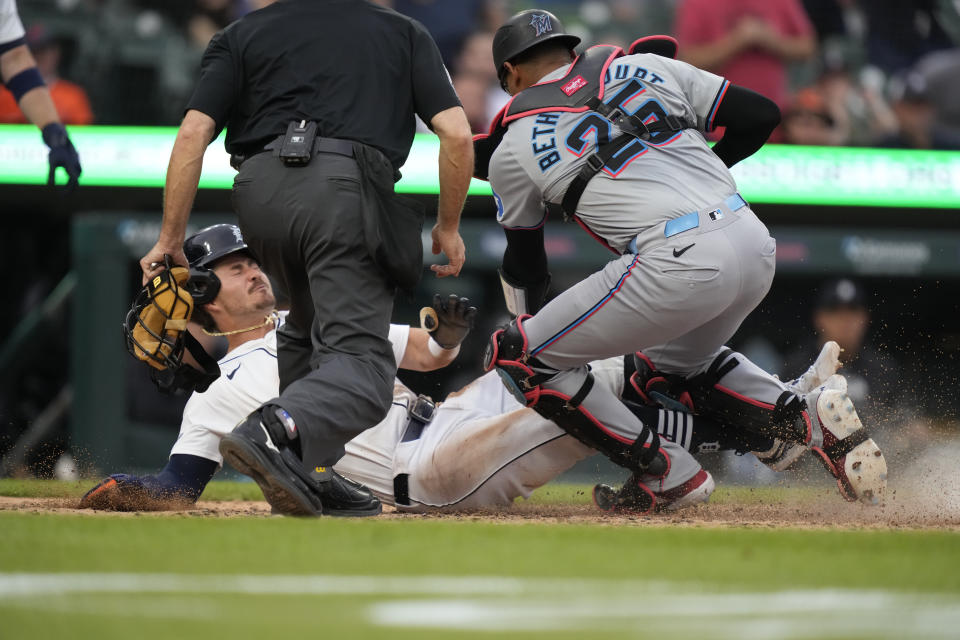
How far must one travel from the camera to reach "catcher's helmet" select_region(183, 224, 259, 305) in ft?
14.0

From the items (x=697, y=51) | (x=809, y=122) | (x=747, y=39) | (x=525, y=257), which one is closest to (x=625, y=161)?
(x=525, y=257)

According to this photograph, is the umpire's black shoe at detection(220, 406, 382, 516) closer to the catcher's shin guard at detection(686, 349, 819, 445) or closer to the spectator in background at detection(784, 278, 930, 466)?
the catcher's shin guard at detection(686, 349, 819, 445)

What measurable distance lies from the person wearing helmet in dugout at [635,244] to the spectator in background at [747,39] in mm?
4358

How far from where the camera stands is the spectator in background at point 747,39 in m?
8.20

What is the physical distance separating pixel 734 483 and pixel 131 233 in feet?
12.7

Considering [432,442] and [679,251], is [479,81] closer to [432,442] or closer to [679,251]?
[432,442]

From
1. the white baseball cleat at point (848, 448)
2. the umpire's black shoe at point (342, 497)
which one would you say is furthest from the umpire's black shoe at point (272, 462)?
the white baseball cleat at point (848, 448)

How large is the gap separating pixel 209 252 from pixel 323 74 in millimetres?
1112

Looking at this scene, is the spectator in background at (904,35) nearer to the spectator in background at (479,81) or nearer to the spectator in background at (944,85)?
the spectator in background at (944,85)

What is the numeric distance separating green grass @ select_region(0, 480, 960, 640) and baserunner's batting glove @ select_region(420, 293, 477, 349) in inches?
37.1

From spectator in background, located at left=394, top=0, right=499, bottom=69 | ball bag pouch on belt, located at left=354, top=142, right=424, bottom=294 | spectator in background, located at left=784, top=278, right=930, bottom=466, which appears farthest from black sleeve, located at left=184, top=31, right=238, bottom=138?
spectator in background, located at left=394, top=0, right=499, bottom=69

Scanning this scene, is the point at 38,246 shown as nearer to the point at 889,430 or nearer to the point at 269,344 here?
the point at 269,344

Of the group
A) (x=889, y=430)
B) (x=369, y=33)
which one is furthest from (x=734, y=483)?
(x=369, y=33)

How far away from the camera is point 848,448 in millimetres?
3902
